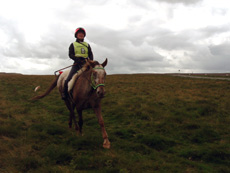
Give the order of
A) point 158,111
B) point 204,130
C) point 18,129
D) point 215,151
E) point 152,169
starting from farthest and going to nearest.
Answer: point 158,111 < point 204,130 < point 18,129 < point 215,151 < point 152,169

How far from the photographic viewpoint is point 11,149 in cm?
457

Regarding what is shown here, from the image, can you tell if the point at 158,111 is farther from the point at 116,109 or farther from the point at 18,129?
the point at 18,129

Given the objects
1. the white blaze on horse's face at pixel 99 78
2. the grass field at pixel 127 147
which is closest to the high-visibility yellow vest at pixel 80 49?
the white blaze on horse's face at pixel 99 78

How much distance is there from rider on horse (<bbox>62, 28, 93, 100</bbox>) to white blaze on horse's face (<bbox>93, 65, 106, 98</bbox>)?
4.67 ft

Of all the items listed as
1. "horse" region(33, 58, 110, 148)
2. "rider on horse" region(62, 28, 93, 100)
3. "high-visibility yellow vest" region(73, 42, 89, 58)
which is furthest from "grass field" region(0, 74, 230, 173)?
"high-visibility yellow vest" region(73, 42, 89, 58)

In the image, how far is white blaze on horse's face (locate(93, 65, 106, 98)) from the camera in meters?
4.73

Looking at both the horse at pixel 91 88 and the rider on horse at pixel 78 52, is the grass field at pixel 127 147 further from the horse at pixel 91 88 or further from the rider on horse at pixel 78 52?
the rider on horse at pixel 78 52

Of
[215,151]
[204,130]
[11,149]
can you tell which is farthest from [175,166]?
[11,149]

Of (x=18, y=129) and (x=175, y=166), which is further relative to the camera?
(x=18, y=129)

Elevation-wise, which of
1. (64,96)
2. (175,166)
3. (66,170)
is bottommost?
(175,166)

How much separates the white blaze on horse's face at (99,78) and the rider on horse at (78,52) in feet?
4.67

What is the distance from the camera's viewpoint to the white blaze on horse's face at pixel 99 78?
186 inches

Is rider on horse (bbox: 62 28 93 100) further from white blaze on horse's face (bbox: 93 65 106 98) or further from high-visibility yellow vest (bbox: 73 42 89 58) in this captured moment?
white blaze on horse's face (bbox: 93 65 106 98)

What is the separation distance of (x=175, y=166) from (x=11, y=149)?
460 cm
